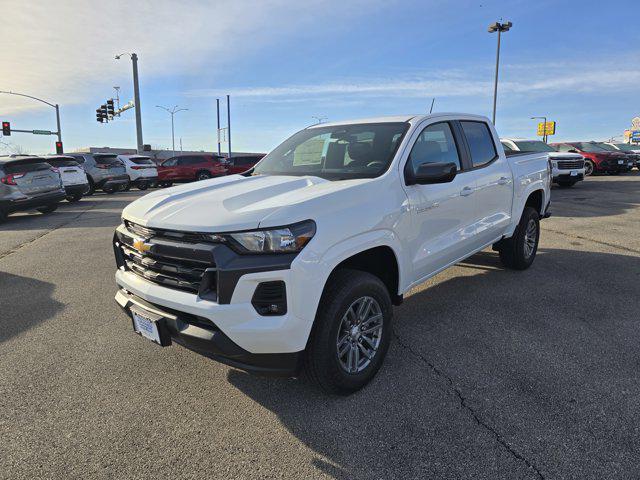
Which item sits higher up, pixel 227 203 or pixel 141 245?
pixel 227 203

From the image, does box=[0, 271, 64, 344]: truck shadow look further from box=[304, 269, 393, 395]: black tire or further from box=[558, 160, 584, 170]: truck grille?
box=[558, 160, 584, 170]: truck grille

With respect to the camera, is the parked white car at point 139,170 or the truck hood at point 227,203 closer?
the truck hood at point 227,203

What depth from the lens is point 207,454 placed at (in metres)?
2.41

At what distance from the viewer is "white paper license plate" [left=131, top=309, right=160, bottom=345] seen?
2703mm

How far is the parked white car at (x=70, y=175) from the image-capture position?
14.5 m

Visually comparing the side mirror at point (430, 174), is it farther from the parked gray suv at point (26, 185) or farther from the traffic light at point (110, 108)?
the traffic light at point (110, 108)

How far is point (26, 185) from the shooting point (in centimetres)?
1130

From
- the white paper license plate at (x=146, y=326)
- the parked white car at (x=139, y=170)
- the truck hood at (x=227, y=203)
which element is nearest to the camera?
the truck hood at (x=227, y=203)

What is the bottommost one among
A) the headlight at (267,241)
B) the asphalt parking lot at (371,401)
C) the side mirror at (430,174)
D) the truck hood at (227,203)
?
the asphalt parking lot at (371,401)

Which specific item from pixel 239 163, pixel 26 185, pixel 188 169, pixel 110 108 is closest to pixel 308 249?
pixel 26 185

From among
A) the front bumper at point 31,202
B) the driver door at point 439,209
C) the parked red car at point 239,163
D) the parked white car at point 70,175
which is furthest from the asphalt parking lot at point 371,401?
the parked red car at point 239,163

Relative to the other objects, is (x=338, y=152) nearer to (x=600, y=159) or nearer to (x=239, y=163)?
(x=239, y=163)

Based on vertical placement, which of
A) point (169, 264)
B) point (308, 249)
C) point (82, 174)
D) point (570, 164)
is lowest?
point (169, 264)

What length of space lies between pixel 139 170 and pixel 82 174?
569cm
